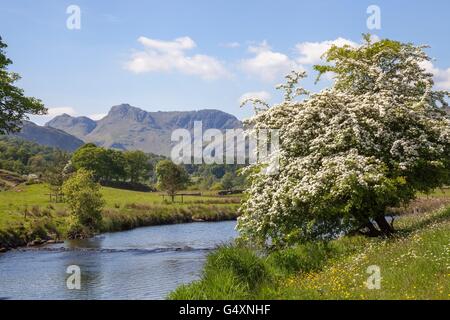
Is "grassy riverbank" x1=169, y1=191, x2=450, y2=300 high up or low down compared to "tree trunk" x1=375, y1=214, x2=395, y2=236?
down

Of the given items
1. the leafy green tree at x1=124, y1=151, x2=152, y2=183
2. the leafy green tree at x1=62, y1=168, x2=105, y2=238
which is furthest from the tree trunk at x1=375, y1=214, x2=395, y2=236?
the leafy green tree at x1=124, y1=151, x2=152, y2=183

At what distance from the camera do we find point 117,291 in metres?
33.2

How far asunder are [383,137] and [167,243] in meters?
40.3

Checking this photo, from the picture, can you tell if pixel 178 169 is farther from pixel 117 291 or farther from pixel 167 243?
pixel 117 291

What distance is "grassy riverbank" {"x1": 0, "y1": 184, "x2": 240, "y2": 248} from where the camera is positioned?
62966 mm

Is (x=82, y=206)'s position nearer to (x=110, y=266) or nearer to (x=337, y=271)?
(x=110, y=266)

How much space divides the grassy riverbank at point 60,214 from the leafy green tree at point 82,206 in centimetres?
175

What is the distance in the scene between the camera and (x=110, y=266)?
44.6 m

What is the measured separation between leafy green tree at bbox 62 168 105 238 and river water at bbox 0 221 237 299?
3.06 m

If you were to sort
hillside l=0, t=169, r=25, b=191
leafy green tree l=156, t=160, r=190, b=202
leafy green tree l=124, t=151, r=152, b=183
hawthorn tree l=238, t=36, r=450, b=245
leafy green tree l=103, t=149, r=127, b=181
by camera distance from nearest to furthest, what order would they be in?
hawthorn tree l=238, t=36, r=450, b=245, leafy green tree l=156, t=160, r=190, b=202, hillside l=0, t=169, r=25, b=191, leafy green tree l=103, t=149, r=127, b=181, leafy green tree l=124, t=151, r=152, b=183

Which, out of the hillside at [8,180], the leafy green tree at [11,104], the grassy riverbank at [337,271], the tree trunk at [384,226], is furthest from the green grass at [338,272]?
the hillside at [8,180]

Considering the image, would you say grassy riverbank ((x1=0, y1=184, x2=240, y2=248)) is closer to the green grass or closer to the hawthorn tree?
the hawthorn tree

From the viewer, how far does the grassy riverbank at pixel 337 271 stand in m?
16.3
